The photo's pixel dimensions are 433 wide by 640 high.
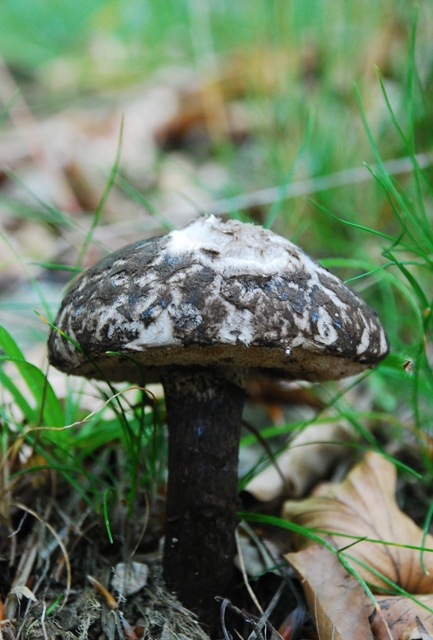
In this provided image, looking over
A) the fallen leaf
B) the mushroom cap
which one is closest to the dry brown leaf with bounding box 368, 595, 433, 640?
the fallen leaf

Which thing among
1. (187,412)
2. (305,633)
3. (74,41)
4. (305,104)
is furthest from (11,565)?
(74,41)

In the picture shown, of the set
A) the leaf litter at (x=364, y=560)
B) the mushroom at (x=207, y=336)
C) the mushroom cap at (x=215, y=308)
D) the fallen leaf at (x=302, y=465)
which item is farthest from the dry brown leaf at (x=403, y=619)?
the mushroom cap at (x=215, y=308)

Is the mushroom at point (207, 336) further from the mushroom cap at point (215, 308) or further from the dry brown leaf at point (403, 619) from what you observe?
the dry brown leaf at point (403, 619)

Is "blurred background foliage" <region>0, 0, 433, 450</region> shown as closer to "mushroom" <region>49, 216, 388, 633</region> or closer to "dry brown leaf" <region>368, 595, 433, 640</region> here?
"mushroom" <region>49, 216, 388, 633</region>

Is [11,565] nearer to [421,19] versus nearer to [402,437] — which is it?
[402,437]

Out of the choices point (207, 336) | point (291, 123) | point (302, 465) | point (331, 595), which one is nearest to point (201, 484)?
point (331, 595)

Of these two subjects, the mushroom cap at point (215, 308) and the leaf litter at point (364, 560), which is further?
the leaf litter at point (364, 560)
